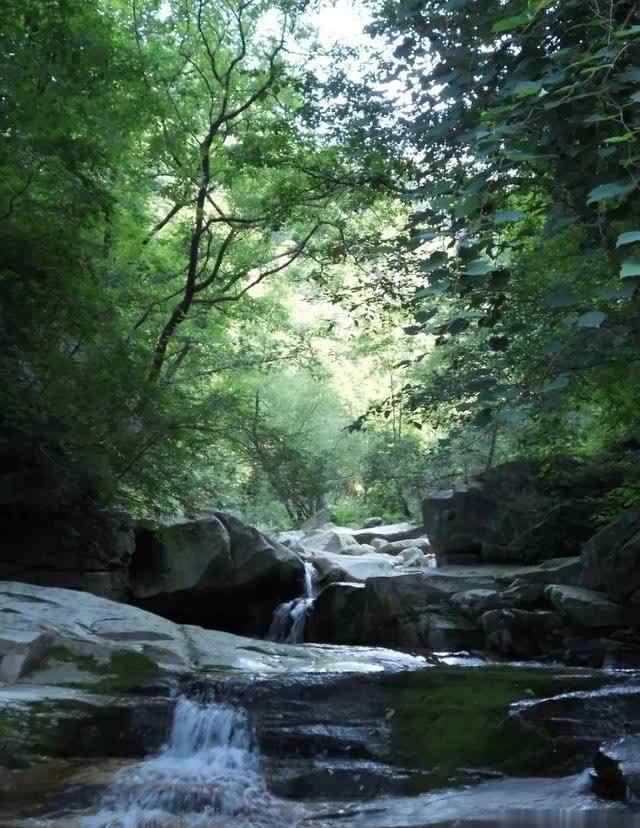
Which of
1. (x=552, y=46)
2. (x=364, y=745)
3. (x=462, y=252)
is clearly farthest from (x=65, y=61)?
(x=364, y=745)

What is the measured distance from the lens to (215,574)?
12516 millimetres

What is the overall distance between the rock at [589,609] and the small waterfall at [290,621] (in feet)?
13.8

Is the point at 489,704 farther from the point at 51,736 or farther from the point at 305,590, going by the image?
the point at 305,590

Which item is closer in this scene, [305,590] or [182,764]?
[182,764]

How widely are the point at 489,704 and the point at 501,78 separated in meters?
4.43

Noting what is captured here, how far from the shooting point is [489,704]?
6102mm

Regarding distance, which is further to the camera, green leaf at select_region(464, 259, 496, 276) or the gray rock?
the gray rock

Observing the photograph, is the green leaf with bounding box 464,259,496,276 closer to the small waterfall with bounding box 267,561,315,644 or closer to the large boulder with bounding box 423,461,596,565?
the large boulder with bounding box 423,461,596,565

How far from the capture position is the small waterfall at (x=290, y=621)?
12.1m

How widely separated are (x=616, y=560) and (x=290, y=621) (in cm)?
516

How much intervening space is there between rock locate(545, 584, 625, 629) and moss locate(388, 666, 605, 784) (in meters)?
2.35

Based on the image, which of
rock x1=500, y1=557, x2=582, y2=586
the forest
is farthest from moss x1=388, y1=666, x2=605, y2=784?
rock x1=500, y1=557, x2=582, y2=586

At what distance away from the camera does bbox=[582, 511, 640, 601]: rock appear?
30.3ft

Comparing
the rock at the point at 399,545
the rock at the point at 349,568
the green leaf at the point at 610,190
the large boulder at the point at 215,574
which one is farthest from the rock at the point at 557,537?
the green leaf at the point at 610,190
